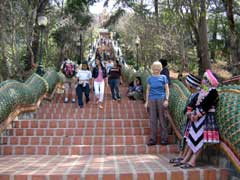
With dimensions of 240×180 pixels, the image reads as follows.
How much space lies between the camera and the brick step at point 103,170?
17.5 ft

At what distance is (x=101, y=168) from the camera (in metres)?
5.79

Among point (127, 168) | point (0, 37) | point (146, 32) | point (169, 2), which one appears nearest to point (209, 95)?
point (127, 168)

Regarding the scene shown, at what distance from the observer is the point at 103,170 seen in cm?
563

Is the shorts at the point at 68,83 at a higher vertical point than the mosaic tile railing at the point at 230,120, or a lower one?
higher

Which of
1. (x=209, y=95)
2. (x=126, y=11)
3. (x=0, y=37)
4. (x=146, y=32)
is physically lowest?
(x=209, y=95)

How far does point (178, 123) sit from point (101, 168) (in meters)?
2.02

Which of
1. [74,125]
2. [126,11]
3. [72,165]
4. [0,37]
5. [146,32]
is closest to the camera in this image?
[72,165]

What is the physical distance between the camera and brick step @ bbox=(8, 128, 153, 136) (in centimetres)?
848

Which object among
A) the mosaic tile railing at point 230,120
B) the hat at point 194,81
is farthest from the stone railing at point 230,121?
the hat at point 194,81

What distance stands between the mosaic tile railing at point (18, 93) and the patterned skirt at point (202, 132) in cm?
368

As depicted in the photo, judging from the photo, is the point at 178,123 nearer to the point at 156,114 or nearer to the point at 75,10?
the point at 156,114

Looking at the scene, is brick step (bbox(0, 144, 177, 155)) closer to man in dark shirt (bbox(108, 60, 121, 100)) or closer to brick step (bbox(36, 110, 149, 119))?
brick step (bbox(36, 110, 149, 119))

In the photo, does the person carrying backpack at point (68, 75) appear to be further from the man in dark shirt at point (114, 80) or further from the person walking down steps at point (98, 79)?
the person walking down steps at point (98, 79)

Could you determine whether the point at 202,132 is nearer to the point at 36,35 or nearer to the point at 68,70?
the point at 68,70
